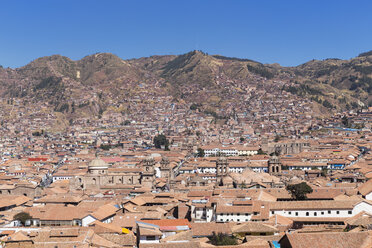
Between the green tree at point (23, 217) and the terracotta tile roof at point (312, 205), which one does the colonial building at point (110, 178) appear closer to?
the green tree at point (23, 217)

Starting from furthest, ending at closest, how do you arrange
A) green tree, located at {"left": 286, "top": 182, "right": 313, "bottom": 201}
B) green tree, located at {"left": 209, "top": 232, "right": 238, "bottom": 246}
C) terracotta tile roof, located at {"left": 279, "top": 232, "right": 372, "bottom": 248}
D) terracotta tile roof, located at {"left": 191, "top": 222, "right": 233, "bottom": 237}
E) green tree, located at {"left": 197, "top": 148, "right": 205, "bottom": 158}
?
green tree, located at {"left": 197, "top": 148, "right": 205, "bottom": 158}, green tree, located at {"left": 286, "top": 182, "right": 313, "bottom": 201}, terracotta tile roof, located at {"left": 191, "top": 222, "right": 233, "bottom": 237}, green tree, located at {"left": 209, "top": 232, "right": 238, "bottom": 246}, terracotta tile roof, located at {"left": 279, "top": 232, "right": 372, "bottom": 248}

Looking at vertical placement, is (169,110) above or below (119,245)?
above

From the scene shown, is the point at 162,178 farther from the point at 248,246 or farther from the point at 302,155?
the point at 248,246

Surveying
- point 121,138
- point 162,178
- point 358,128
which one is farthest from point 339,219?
point 121,138

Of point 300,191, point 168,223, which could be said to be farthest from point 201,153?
point 168,223

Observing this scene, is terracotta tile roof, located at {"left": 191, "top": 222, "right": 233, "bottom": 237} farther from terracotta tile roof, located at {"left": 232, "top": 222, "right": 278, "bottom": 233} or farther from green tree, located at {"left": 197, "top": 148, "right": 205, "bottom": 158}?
green tree, located at {"left": 197, "top": 148, "right": 205, "bottom": 158}

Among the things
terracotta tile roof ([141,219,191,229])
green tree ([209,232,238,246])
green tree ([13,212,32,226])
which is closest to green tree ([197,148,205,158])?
green tree ([13,212,32,226])

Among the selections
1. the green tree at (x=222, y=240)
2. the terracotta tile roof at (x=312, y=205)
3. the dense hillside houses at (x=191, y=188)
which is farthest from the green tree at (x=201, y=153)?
the green tree at (x=222, y=240)

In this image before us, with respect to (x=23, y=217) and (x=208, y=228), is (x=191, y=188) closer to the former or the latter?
(x=23, y=217)
